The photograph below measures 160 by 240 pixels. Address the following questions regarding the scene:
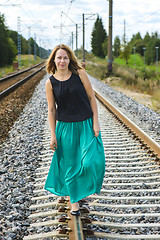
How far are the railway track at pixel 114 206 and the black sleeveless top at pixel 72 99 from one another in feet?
3.33

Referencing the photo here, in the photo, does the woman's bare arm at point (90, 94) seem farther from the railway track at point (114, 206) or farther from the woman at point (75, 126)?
the railway track at point (114, 206)

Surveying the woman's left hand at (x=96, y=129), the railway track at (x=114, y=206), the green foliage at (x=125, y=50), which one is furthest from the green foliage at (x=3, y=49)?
the woman's left hand at (x=96, y=129)

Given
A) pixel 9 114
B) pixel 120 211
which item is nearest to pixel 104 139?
pixel 120 211

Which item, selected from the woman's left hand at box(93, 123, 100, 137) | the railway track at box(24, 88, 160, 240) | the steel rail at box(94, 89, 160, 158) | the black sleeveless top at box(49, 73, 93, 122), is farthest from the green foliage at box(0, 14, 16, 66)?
the woman's left hand at box(93, 123, 100, 137)

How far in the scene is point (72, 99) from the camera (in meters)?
2.91

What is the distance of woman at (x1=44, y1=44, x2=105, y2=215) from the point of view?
2.86 metres

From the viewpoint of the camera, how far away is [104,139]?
6.53m

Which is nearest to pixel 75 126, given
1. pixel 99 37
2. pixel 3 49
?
pixel 3 49

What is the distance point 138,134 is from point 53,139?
151 inches

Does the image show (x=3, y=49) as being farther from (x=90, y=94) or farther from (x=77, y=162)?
(x=77, y=162)

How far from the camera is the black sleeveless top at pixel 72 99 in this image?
2887mm

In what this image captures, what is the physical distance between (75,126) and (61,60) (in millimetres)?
646

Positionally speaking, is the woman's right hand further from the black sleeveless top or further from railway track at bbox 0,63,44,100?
railway track at bbox 0,63,44,100

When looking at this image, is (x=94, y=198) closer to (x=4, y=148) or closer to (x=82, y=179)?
(x=82, y=179)
